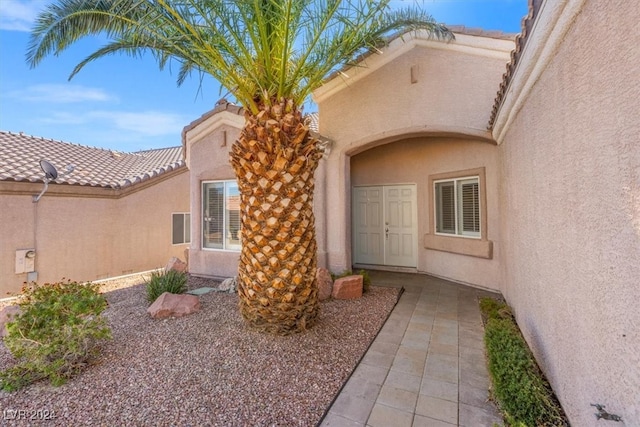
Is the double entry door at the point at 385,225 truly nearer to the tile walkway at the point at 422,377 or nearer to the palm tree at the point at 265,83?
the tile walkway at the point at 422,377

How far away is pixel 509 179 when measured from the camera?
618 cm

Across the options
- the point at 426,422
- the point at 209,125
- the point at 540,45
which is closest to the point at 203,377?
the point at 426,422

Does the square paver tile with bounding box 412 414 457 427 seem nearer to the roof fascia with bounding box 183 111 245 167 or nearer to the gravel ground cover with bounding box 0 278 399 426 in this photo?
the gravel ground cover with bounding box 0 278 399 426

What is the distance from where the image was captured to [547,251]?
12.4 feet

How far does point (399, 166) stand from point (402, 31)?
4.53 metres

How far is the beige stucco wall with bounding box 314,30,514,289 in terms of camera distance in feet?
25.8

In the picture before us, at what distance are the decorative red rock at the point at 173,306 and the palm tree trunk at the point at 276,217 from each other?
204 cm

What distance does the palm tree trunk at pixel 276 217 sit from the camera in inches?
204

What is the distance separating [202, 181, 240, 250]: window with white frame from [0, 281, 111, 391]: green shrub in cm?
518

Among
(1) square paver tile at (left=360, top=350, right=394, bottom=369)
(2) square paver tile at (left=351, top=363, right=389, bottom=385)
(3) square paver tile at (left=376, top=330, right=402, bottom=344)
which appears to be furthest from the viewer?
(3) square paver tile at (left=376, top=330, right=402, bottom=344)

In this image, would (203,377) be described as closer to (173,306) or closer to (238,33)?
(173,306)

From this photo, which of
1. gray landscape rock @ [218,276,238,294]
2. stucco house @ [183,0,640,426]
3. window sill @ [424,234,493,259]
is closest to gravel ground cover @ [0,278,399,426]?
gray landscape rock @ [218,276,238,294]

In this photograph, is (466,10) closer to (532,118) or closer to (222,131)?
(532,118)

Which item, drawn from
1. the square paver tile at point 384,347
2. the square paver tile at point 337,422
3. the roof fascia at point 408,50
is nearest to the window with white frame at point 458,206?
the roof fascia at point 408,50
